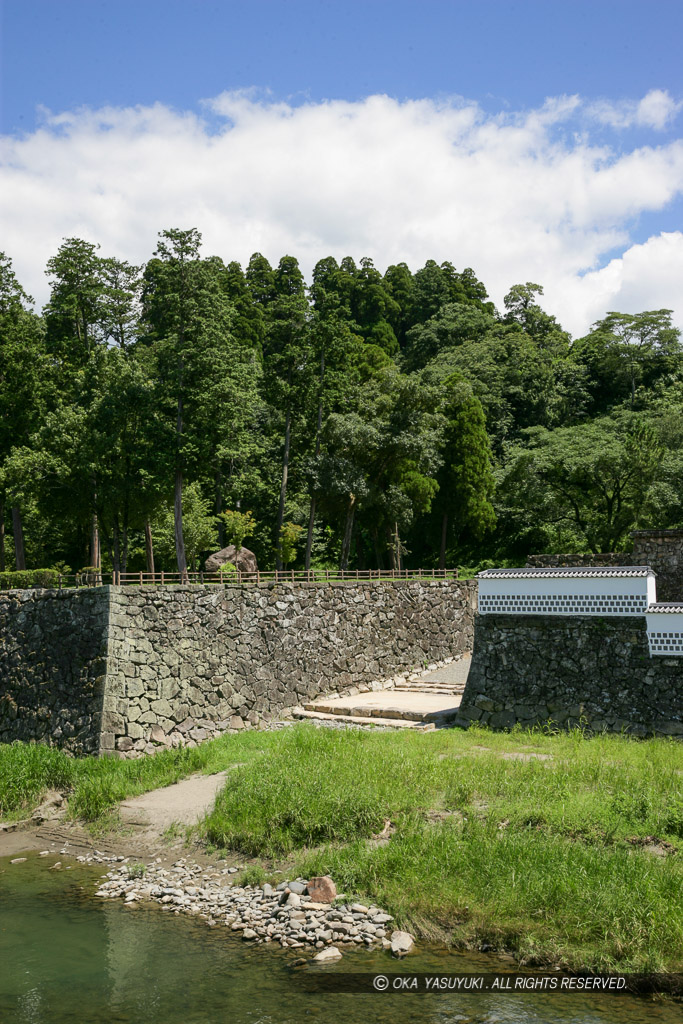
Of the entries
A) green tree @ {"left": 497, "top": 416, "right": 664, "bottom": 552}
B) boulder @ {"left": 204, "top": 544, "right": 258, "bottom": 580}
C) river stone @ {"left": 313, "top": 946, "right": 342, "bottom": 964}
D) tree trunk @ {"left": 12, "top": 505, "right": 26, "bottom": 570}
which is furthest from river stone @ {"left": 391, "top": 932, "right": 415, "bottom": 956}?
tree trunk @ {"left": 12, "top": 505, "right": 26, "bottom": 570}

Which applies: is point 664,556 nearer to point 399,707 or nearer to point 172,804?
point 399,707

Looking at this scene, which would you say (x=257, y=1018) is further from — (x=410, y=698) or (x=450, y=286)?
(x=450, y=286)

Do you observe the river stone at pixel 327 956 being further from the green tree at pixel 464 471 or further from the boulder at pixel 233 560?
the green tree at pixel 464 471

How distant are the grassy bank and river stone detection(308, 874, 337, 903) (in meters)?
0.20

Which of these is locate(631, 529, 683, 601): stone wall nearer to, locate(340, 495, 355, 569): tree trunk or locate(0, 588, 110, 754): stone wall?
locate(0, 588, 110, 754): stone wall

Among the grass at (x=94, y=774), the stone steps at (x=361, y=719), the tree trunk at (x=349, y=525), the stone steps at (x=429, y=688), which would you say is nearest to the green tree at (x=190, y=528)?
the tree trunk at (x=349, y=525)

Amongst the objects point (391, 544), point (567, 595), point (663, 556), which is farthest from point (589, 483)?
point (567, 595)

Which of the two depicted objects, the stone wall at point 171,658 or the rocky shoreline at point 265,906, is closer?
the rocky shoreline at point 265,906

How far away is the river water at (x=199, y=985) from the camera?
24.0ft

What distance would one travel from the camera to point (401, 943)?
8.41 metres

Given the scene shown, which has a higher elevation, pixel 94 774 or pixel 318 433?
pixel 318 433

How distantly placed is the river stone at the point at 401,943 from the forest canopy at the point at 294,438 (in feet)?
59.6

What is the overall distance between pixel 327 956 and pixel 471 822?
109 inches

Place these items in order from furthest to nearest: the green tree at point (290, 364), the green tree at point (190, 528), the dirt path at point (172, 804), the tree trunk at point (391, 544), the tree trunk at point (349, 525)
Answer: the tree trunk at point (391, 544)
the green tree at point (190, 528)
the tree trunk at point (349, 525)
the green tree at point (290, 364)
the dirt path at point (172, 804)
